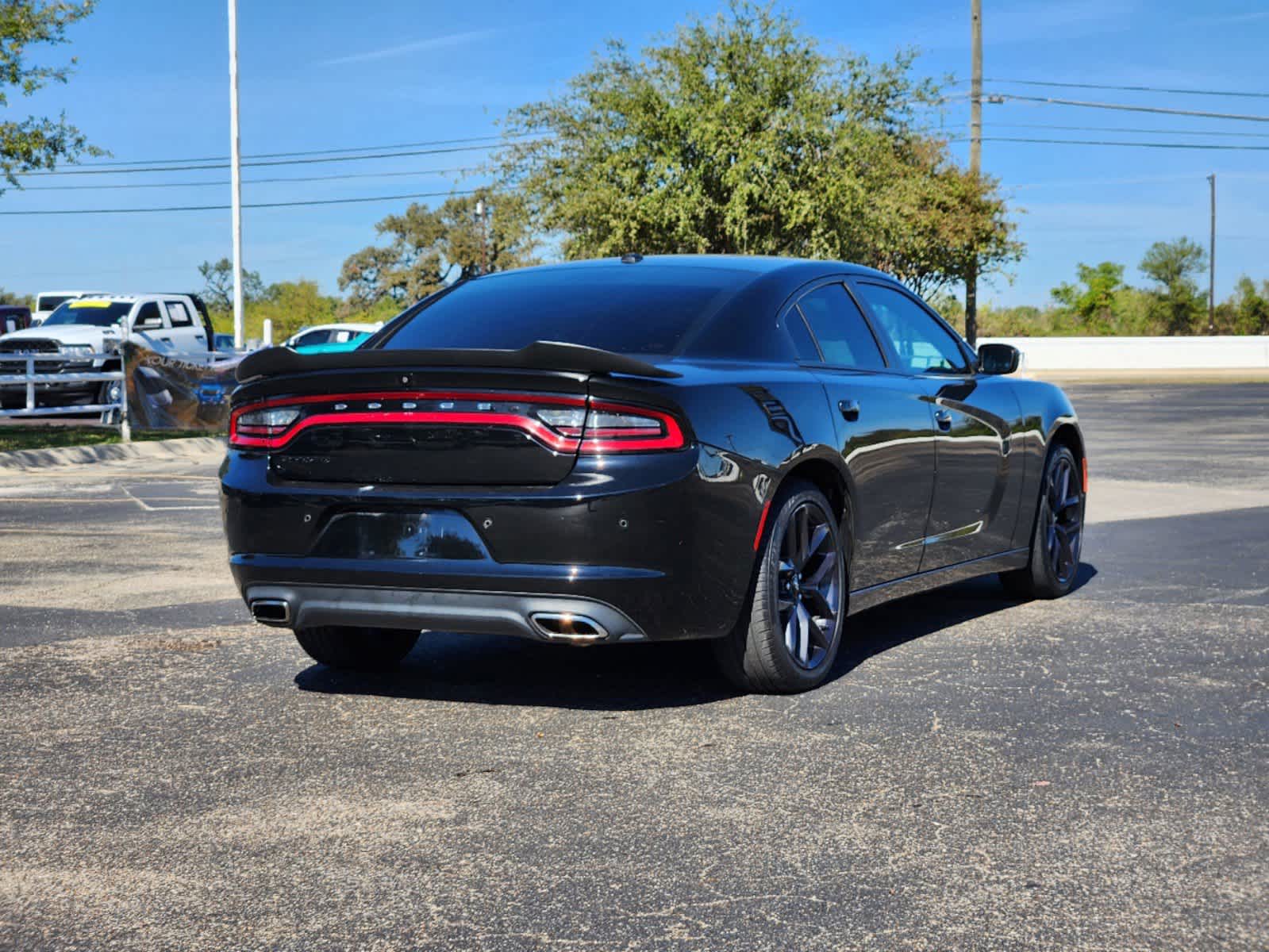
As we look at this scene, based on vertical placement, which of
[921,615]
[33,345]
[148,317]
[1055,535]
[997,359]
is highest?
[148,317]

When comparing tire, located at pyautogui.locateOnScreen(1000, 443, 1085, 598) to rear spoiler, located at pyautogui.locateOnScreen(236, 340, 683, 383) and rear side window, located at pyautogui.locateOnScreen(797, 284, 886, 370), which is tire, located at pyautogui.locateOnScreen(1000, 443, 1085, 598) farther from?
rear spoiler, located at pyautogui.locateOnScreen(236, 340, 683, 383)

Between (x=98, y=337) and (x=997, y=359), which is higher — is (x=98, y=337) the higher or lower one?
the higher one

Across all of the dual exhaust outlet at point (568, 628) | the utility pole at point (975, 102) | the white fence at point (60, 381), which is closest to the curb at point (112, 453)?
the white fence at point (60, 381)

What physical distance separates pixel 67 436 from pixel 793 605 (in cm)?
1840

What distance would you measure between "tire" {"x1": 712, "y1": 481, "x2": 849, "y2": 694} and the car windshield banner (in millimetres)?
17469

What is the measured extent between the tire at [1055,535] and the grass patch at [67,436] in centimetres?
1433

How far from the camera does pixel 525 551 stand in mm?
5199

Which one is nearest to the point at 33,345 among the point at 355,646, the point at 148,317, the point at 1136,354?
the point at 148,317

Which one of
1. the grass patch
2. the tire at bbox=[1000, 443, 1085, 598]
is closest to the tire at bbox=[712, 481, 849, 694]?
the tire at bbox=[1000, 443, 1085, 598]

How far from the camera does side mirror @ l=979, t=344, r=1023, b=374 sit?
7.64m

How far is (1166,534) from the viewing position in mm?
10891

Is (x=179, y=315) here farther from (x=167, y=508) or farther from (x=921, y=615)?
(x=921, y=615)

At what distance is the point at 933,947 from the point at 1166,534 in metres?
8.07

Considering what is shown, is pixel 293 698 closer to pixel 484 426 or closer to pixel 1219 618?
pixel 484 426
